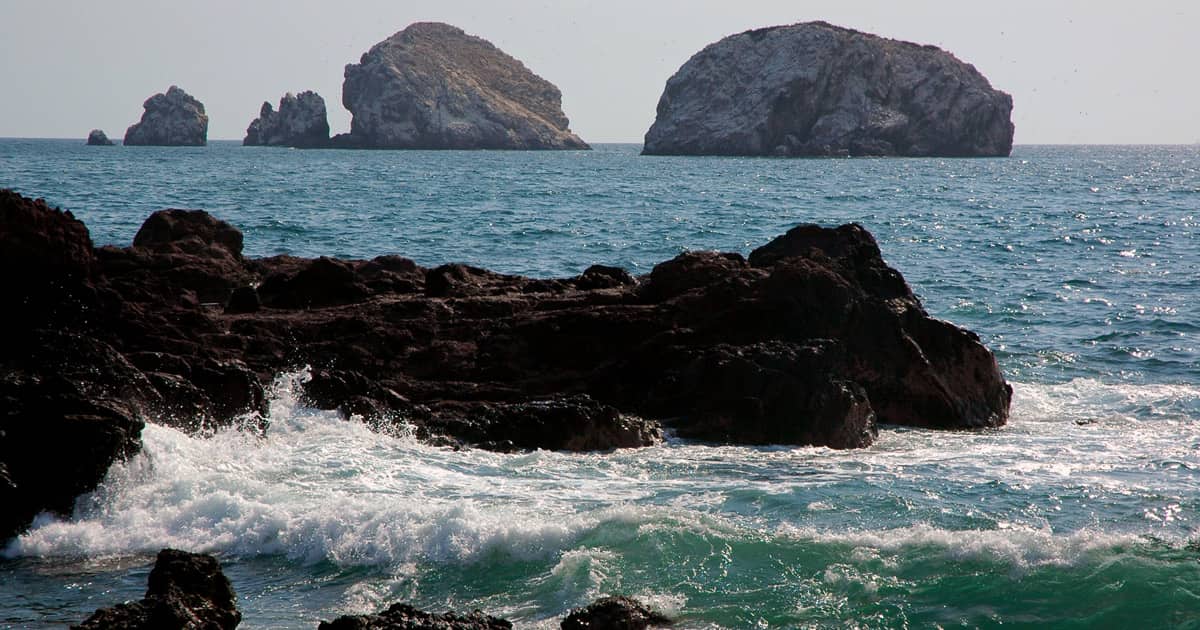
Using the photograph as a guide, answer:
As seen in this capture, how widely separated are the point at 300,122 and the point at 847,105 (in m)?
78.8

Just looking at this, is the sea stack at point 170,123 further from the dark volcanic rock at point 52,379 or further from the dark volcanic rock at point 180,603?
the dark volcanic rock at point 180,603

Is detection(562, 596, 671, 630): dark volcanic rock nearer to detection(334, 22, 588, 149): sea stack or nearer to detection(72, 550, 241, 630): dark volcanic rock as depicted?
detection(72, 550, 241, 630): dark volcanic rock

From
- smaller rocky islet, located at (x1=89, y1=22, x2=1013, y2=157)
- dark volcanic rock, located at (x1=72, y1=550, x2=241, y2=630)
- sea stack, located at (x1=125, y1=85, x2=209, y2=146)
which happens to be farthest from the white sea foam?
sea stack, located at (x1=125, y1=85, x2=209, y2=146)

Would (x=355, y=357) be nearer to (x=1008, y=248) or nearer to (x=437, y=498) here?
(x=437, y=498)

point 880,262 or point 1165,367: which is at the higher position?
point 880,262

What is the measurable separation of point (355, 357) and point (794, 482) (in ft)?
16.7

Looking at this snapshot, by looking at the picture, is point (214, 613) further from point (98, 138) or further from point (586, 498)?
point (98, 138)

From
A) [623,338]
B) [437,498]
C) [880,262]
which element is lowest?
[437,498]

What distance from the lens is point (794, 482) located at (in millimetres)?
10773

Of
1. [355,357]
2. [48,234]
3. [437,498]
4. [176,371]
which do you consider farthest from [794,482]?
[48,234]

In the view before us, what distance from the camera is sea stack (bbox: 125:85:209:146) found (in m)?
170

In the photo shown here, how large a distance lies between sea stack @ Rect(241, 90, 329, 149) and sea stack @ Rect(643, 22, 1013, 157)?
180 feet

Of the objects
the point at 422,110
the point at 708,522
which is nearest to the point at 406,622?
the point at 708,522

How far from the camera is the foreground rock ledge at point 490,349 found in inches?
432
